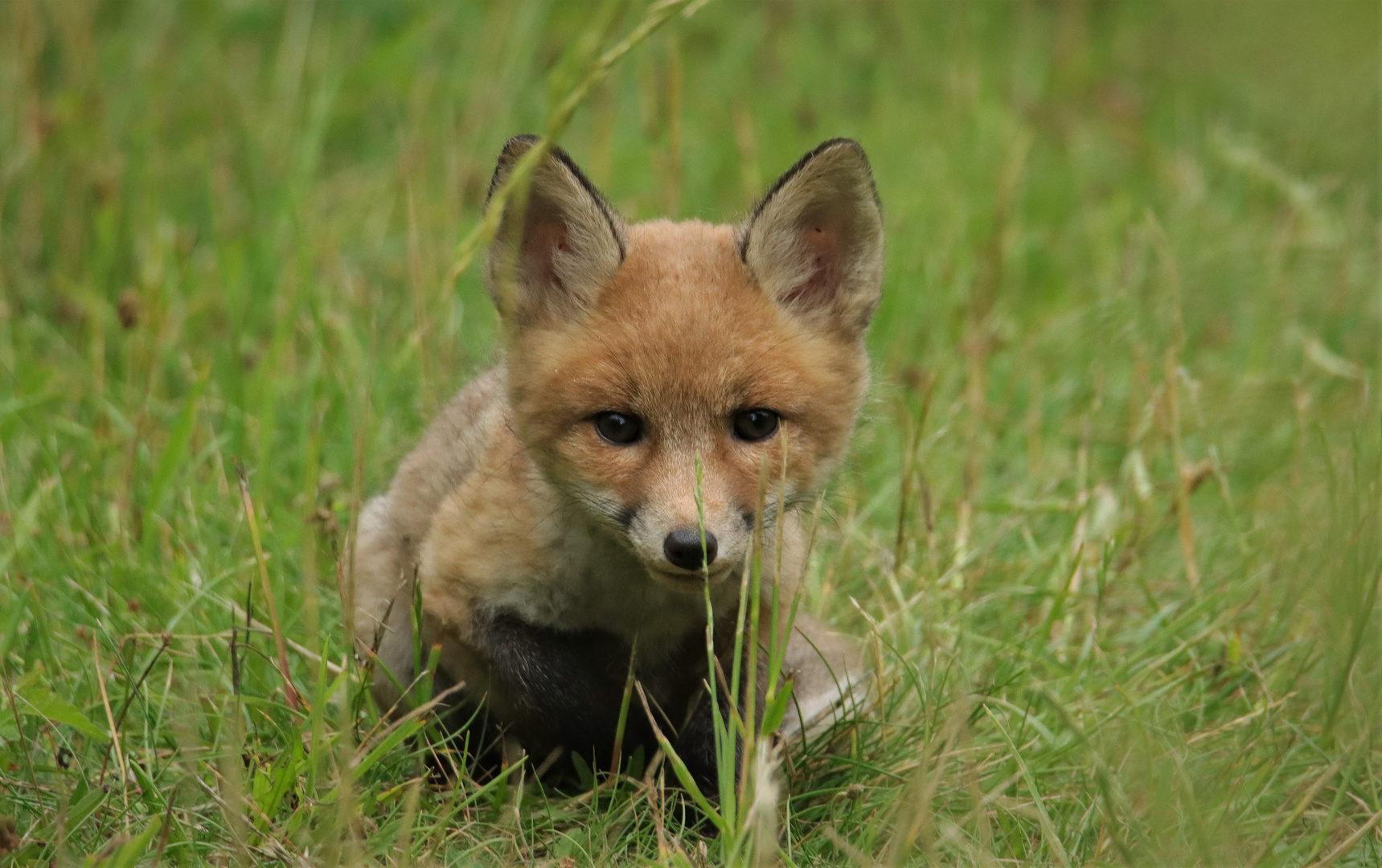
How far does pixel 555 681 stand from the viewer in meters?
3.33

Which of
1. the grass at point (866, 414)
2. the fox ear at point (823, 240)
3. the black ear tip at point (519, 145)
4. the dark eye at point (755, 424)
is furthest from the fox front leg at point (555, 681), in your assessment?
the black ear tip at point (519, 145)

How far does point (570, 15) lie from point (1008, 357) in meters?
3.69

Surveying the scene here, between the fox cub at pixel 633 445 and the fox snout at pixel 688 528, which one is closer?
the fox snout at pixel 688 528

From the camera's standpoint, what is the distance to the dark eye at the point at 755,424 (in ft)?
10.1

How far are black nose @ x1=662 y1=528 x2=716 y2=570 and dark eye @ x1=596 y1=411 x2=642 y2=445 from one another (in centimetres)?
31

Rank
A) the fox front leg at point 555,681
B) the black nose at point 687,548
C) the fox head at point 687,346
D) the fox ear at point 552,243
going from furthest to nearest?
the fox front leg at point 555,681, the fox ear at point 552,243, the fox head at point 687,346, the black nose at point 687,548

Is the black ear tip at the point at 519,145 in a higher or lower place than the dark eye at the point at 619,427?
higher

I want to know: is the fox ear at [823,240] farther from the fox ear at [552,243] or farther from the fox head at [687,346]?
the fox ear at [552,243]

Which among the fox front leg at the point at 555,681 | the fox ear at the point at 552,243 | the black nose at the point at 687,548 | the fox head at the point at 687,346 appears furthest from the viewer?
the fox front leg at the point at 555,681

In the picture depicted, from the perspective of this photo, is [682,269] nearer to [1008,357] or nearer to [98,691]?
[98,691]

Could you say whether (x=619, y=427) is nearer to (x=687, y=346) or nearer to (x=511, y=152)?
(x=687, y=346)

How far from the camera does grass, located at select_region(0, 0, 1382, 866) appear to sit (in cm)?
300

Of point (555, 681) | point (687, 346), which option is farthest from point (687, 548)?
point (555, 681)

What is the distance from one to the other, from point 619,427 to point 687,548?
1.28ft
